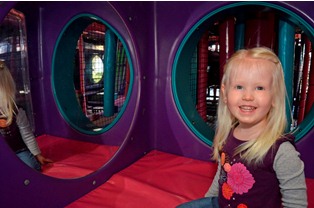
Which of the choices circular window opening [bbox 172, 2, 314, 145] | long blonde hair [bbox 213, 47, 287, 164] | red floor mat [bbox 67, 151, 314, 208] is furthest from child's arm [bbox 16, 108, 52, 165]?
long blonde hair [bbox 213, 47, 287, 164]

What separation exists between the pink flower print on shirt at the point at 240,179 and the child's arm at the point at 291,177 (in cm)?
9

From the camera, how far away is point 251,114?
2.60ft

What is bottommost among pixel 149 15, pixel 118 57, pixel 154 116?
pixel 154 116

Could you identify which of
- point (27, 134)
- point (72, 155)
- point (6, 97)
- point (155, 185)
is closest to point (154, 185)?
point (155, 185)

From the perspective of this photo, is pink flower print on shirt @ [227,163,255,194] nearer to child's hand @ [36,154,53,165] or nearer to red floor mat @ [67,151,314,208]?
red floor mat @ [67,151,314,208]

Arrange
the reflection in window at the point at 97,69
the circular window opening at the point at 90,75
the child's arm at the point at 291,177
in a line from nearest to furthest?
the child's arm at the point at 291,177 → the circular window opening at the point at 90,75 → the reflection in window at the point at 97,69

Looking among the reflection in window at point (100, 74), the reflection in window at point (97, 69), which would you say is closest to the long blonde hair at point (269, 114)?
the reflection in window at point (100, 74)

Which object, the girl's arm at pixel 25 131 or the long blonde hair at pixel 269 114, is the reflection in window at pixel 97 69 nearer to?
the girl's arm at pixel 25 131

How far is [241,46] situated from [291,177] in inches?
49.6

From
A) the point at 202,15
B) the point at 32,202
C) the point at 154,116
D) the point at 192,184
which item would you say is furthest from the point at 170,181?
the point at 202,15

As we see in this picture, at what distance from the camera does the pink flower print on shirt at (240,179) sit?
802 mm

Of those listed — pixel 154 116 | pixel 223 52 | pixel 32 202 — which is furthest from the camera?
pixel 223 52

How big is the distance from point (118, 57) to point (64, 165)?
822mm

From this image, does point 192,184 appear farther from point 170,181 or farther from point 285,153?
point 285,153
